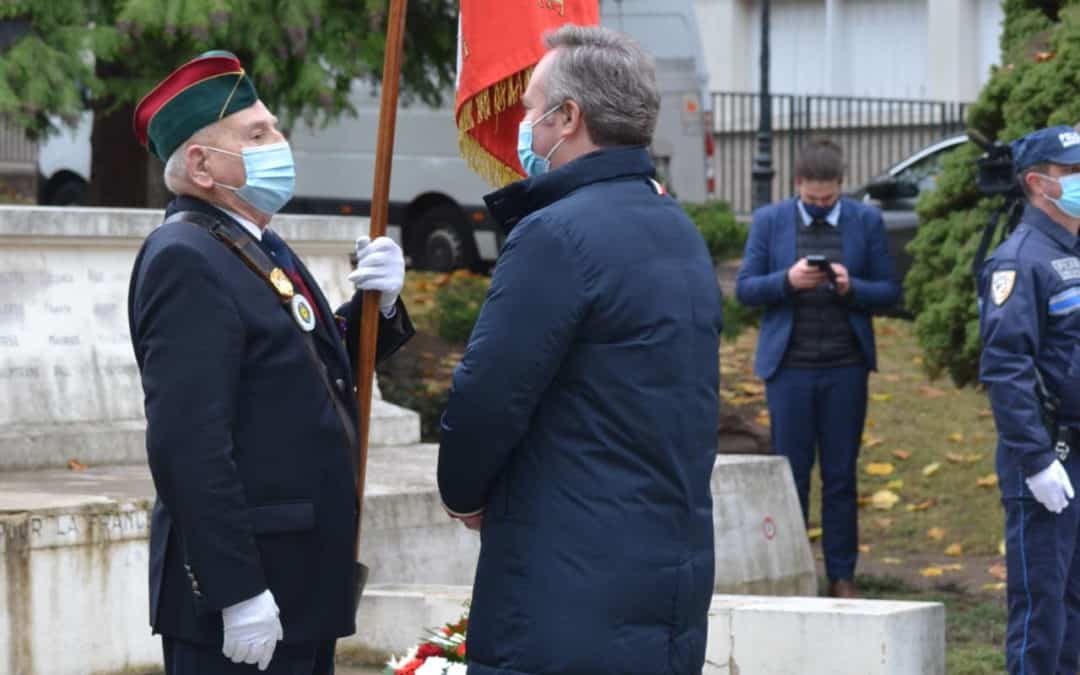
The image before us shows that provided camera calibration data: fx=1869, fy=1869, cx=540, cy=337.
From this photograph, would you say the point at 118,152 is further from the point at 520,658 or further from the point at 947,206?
the point at 520,658

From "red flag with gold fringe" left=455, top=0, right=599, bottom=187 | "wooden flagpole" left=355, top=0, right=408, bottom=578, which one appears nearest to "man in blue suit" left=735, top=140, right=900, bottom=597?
"red flag with gold fringe" left=455, top=0, right=599, bottom=187

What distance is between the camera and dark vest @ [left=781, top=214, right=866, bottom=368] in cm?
836

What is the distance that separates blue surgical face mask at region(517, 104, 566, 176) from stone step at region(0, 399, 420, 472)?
13.3 feet

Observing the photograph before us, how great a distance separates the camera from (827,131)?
85.8 feet

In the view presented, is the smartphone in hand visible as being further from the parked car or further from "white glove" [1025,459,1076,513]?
the parked car

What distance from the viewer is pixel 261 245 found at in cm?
410

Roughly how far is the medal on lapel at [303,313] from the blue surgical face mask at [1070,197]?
3.16 metres

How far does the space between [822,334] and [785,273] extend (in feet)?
1.07

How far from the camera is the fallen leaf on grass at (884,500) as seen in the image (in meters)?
11.1

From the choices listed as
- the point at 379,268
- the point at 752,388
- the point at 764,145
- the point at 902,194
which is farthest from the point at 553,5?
the point at 764,145

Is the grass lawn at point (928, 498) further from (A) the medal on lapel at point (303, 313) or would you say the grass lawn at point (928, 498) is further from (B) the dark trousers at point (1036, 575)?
(A) the medal on lapel at point (303, 313)

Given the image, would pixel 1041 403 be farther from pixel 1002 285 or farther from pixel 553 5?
pixel 553 5

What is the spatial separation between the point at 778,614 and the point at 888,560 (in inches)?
159

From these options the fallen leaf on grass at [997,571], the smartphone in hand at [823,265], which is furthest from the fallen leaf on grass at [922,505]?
the smartphone in hand at [823,265]
